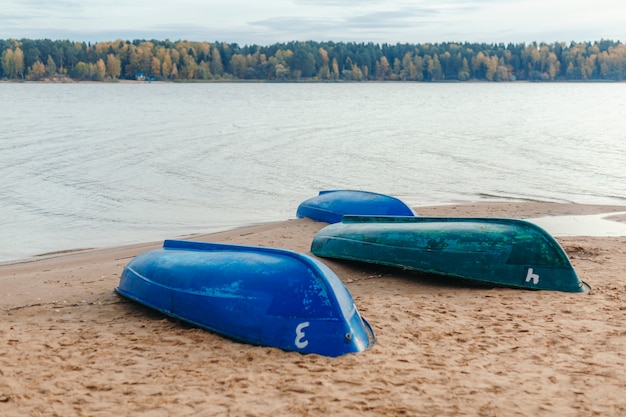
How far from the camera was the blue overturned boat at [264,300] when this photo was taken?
540 centimetres

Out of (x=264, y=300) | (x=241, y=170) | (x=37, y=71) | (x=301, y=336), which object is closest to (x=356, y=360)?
(x=301, y=336)

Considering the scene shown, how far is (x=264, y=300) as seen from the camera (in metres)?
5.61

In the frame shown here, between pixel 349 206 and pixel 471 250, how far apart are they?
4024mm

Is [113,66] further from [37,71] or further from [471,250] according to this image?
[471,250]

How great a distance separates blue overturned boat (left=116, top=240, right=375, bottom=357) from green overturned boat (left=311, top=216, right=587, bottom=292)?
2.20m

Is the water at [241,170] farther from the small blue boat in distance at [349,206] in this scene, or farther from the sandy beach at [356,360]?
the sandy beach at [356,360]

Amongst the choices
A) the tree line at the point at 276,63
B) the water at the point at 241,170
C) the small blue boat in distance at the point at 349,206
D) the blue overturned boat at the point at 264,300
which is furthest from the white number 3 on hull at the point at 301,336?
the tree line at the point at 276,63

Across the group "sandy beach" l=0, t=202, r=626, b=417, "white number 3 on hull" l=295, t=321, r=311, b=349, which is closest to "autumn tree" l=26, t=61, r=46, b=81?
"sandy beach" l=0, t=202, r=626, b=417

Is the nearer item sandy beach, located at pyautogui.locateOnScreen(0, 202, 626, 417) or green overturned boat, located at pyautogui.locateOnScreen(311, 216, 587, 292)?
sandy beach, located at pyautogui.locateOnScreen(0, 202, 626, 417)

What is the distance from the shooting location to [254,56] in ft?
479

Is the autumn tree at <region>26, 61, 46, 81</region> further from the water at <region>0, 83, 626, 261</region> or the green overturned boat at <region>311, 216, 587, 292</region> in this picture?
the green overturned boat at <region>311, 216, 587, 292</region>

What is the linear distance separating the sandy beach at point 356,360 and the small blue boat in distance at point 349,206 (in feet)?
10.2

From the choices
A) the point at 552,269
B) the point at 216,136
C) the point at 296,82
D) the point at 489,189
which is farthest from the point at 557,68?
the point at 552,269

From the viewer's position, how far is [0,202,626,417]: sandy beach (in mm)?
4449
